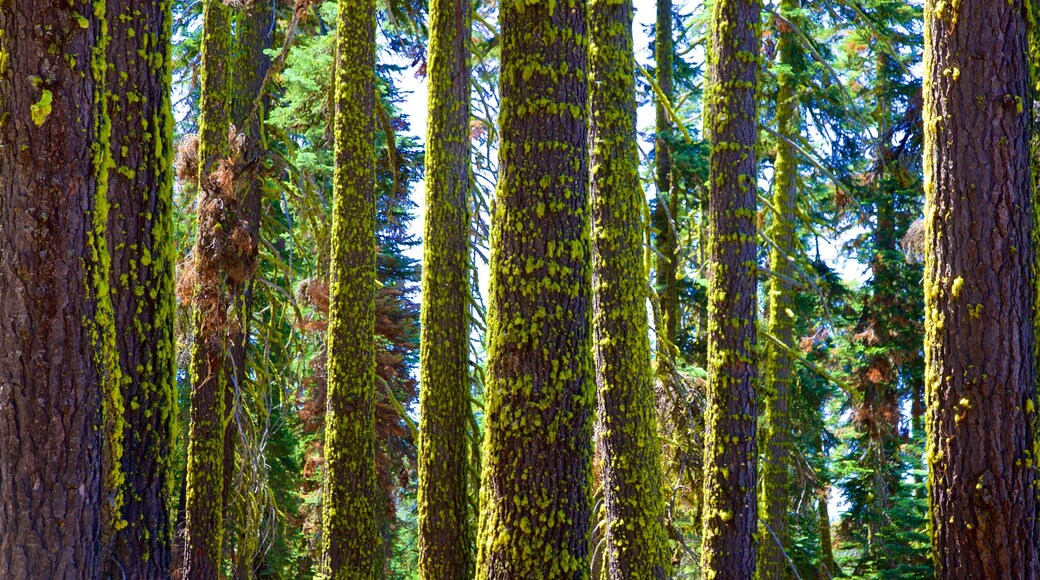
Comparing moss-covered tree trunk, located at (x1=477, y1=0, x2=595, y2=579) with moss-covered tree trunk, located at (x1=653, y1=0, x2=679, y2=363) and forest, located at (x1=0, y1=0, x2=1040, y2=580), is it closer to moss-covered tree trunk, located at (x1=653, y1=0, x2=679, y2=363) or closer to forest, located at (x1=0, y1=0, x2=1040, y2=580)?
forest, located at (x1=0, y1=0, x2=1040, y2=580)

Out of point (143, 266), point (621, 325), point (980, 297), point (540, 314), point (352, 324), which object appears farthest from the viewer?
point (352, 324)

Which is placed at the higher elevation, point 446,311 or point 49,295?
point 446,311

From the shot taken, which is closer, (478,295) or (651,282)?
(478,295)

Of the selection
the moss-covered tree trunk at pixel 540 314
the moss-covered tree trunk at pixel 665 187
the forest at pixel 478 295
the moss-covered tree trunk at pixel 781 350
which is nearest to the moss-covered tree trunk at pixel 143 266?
the forest at pixel 478 295

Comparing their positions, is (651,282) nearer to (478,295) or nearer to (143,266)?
(478,295)

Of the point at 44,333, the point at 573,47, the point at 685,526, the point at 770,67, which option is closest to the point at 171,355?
the point at 44,333

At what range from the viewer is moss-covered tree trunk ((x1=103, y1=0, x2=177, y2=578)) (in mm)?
5082

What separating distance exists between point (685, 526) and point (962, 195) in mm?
9898

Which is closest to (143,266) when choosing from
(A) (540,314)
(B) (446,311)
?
(A) (540,314)

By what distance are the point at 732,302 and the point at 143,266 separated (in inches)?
248

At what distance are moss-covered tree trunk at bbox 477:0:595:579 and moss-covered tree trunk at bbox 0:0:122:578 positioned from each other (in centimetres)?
245

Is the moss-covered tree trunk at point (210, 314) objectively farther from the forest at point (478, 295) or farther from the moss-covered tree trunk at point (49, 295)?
the moss-covered tree trunk at point (49, 295)

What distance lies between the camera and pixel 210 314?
1054cm

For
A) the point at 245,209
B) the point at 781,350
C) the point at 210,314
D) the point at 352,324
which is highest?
the point at 245,209
